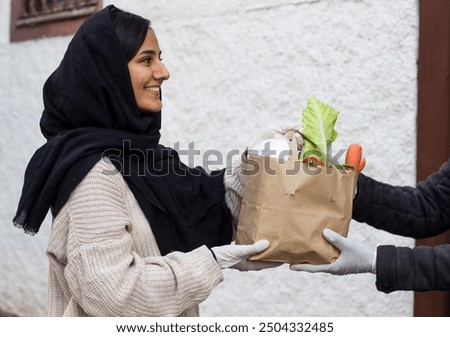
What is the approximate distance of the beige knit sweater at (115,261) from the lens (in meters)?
2.26

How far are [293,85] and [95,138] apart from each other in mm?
2065

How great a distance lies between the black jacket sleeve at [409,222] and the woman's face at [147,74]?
0.84 m

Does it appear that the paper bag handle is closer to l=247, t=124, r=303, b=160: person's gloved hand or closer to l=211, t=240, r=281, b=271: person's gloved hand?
l=247, t=124, r=303, b=160: person's gloved hand

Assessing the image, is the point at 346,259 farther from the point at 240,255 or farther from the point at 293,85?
the point at 293,85

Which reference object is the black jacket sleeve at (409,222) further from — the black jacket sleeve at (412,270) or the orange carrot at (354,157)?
the orange carrot at (354,157)

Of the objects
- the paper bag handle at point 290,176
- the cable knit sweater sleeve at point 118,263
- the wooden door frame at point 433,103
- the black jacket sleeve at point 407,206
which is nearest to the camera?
the cable knit sweater sleeve at point 118,263

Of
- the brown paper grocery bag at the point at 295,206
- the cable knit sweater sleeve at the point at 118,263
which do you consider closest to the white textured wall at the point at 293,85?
the brown paper grocery bag at the point at 295,206

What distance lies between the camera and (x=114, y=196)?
2357mm

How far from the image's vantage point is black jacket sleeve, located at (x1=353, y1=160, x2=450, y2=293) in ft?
8.36

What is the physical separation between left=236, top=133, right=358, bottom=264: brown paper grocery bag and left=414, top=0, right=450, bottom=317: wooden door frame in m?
1.43

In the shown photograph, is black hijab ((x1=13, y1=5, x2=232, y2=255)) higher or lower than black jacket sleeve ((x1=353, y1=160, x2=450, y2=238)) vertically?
higher

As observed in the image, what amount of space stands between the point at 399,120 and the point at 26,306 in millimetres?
3585

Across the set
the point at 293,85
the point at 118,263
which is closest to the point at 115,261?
the point at 118,263

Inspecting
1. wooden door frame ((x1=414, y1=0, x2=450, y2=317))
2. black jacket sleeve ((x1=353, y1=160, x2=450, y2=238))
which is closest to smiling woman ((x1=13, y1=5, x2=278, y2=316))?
black jacket sleeve ((x1=353, y1=160, x2=450, y2=238))
